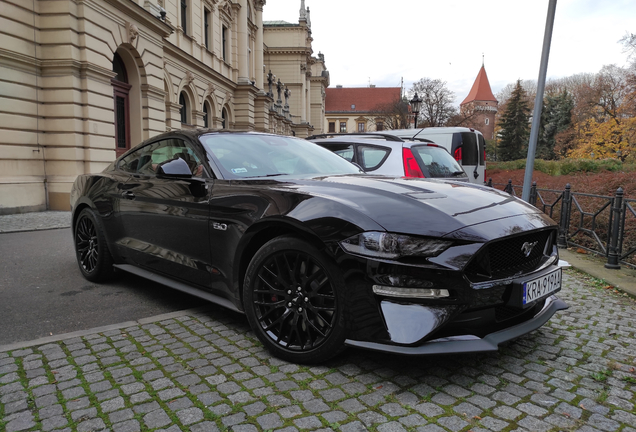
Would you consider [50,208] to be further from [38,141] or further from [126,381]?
[126,381]

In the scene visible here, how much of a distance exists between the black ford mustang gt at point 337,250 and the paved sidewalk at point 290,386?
0.92 ft

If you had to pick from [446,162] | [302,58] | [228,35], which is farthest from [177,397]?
[302,58]

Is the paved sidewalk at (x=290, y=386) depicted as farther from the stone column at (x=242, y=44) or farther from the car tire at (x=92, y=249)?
the stone column at (x=242, y=44)

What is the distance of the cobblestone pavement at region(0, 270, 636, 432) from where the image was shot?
7.35ft

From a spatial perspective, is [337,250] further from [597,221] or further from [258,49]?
[258,49]

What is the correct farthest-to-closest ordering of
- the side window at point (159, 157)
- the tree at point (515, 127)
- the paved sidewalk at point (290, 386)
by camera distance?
the tree at point (515, 127) → the side window at point (159, 157) → the paved sidewalk at point (290, 386)

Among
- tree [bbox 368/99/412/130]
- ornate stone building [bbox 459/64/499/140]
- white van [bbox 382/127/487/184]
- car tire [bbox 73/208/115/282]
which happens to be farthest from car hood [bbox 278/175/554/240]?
ornate stone building [bbox 459/64/499/140]

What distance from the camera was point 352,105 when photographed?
107m

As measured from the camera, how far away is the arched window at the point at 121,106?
16516 mm

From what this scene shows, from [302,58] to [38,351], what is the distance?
62.4m

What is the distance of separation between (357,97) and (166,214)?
108737 mm

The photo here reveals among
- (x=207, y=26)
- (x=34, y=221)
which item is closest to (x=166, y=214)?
(x=34, y=221)

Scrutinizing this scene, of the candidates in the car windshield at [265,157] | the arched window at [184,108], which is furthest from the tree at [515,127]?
the car windshield at [265,157]

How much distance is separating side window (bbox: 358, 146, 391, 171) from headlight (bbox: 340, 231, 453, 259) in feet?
16.5
